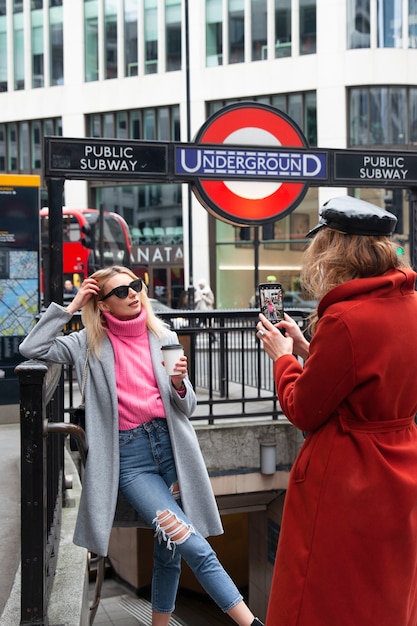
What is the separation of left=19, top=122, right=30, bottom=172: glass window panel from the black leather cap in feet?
130

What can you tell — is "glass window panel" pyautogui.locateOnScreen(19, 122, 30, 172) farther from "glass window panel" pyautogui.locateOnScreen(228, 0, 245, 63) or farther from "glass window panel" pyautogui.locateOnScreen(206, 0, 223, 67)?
"glass window panel" pyautogui.locateOnScreen(228, 0, 245, 63)

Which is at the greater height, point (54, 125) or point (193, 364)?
point (54, 125)

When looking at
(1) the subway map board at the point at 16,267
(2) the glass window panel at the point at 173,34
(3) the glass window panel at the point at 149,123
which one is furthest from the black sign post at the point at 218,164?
(2) the glass window panel at the point at 173,34

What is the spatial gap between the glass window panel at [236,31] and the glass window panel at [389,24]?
6.08 metres

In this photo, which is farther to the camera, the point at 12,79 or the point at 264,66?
the point at 12,79

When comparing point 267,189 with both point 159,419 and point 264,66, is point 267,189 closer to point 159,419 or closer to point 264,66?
point 159,419

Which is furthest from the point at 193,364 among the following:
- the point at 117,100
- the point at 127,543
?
the point at 117,100

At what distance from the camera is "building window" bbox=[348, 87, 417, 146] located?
34219 mm

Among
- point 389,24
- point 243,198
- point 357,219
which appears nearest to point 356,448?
point 357,219

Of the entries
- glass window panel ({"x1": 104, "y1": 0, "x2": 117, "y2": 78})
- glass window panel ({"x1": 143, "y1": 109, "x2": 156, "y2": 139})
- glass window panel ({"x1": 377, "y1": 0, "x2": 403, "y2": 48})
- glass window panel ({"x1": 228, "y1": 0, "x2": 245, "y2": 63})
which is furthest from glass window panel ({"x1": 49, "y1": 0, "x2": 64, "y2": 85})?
glass window panel ({"x1": 377, "y1": 0, "x2": 403, "y2": 48})

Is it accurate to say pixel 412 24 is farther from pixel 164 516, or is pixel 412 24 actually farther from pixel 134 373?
pixel 164 516

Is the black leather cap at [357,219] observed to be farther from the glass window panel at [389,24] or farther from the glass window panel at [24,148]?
the glass window panel at [24,148]

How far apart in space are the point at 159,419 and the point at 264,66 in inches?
1343

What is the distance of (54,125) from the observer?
39500 mm
